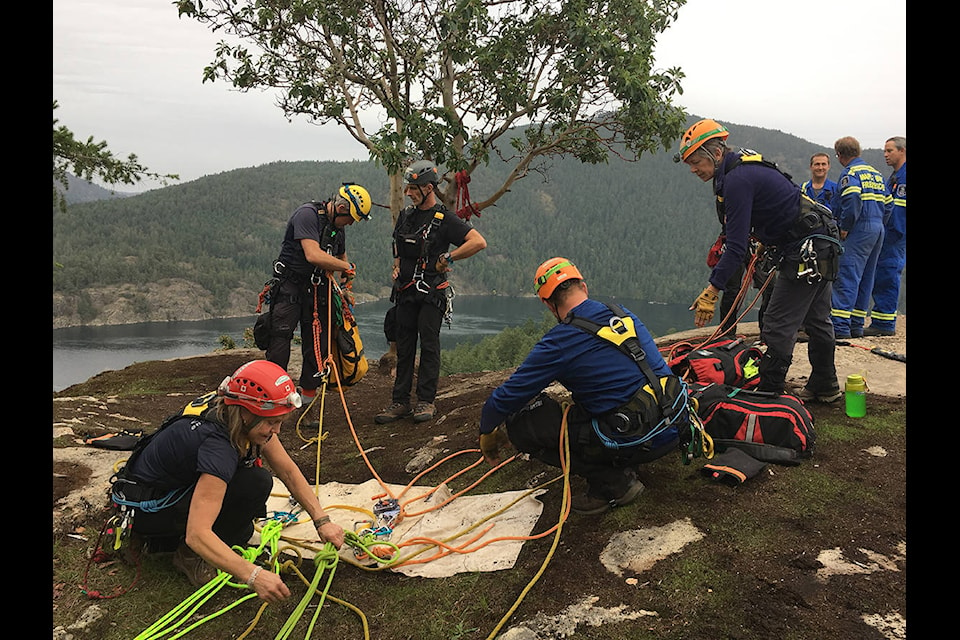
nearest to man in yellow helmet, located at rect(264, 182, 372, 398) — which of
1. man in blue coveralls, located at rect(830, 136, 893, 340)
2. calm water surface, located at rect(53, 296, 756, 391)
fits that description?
man in blue coveralls, located at rect(830, 136, 893, 340)

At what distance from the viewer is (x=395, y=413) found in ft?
22.4

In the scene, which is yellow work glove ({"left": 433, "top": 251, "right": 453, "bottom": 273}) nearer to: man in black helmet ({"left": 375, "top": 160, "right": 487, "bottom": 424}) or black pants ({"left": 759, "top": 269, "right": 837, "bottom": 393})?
man in black helmet ({"left": 375, "top": 160, "right": 487, "bottom": 424})

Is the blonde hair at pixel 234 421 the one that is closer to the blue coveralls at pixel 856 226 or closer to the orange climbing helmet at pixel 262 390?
the orange climbing helmet at pixel 262 390

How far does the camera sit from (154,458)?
11.3ft

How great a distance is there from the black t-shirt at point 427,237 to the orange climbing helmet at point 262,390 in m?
3.29

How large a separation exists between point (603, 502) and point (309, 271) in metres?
3.76

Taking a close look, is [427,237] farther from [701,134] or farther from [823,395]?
[823,395]

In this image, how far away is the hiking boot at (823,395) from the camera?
216 inches

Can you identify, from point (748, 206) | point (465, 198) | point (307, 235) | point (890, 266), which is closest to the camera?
point (748, 206)

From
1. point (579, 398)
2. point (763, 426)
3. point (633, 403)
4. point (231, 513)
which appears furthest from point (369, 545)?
point (763, 426)
